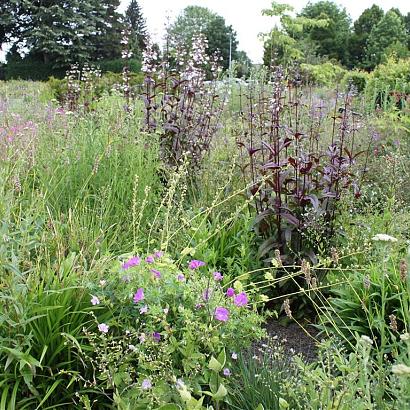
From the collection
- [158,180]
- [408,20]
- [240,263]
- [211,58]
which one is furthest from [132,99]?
[408,20]

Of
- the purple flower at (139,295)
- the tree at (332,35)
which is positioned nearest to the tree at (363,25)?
the tree at (332,35)

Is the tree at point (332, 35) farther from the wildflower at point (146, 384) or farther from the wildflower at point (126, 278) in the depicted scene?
the wildflower at point (146, 384)

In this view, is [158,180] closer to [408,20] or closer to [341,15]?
[341,15]

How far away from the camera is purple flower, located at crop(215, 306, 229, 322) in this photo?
209 centimetres

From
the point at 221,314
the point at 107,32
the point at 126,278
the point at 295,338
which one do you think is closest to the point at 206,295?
the point at 221,314

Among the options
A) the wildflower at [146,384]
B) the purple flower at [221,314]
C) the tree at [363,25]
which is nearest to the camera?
the wildflower at [146,384]

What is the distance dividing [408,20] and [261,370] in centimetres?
5324

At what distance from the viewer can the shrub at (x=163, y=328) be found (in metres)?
1.97

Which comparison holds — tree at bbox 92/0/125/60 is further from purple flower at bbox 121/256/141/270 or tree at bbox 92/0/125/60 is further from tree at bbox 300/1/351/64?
purple flower at bbox 121/256/141/270

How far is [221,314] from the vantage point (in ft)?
6.91

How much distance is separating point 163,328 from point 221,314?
287 millimetres

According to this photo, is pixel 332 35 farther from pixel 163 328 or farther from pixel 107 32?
pixel 163 328

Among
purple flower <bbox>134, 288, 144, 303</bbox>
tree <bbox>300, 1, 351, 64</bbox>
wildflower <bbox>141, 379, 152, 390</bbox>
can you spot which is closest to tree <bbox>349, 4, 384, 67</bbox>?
tree <bbox>300, 1, 351, 64</bbox>

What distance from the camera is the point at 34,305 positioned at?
2.16 meters
